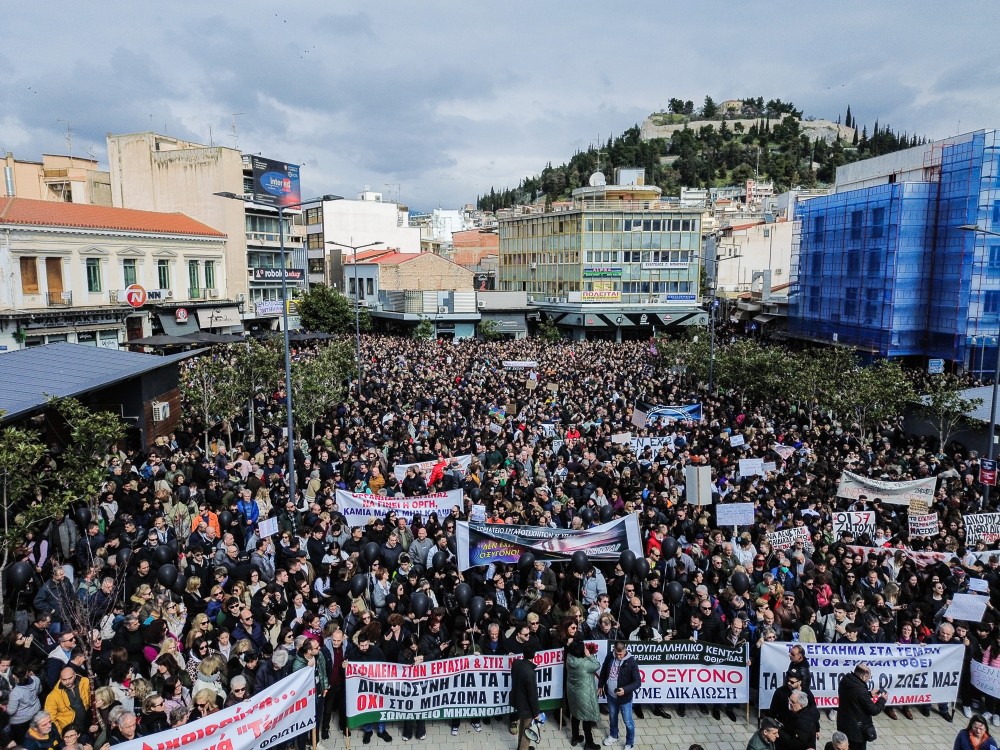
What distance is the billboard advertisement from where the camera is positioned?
54.0 meters

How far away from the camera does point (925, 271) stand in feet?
122

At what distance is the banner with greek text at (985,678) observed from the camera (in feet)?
27.7

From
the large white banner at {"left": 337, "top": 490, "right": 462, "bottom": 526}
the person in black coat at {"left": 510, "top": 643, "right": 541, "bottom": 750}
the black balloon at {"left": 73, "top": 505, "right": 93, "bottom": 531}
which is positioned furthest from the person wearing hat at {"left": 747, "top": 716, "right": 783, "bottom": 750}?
the black balloon at {"left": 73, "top": 505, "right": 93, "bottom": 531}

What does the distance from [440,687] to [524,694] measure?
1.05m

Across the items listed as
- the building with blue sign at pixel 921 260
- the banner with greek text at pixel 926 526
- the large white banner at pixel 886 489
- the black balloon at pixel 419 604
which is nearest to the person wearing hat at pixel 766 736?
the black balloon at pixel 419 604

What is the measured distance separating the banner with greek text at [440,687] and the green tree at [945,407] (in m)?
15.8

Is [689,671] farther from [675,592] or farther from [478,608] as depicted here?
[478,608]

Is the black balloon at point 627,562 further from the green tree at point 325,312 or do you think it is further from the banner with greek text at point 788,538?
the green tree at point 325,312

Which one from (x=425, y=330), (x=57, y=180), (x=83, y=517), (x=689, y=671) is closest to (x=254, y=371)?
(x=83, y=517)

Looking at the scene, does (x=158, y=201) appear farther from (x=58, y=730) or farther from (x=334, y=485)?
(x=58, y=730)

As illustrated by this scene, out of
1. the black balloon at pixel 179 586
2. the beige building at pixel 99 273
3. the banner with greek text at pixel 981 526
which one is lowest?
the banner with greek text at pixel 981 526

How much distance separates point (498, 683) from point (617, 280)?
54.1 m

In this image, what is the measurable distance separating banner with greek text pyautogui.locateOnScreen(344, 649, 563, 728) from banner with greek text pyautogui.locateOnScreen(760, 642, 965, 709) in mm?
2584

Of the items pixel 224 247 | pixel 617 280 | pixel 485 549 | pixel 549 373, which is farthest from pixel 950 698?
pixel 617 280
